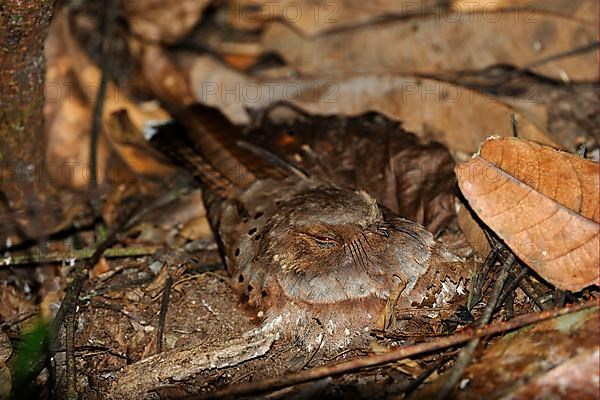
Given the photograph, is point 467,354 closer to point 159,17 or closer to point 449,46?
point 449,46

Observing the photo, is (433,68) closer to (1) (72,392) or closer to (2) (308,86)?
(2) (308,86)

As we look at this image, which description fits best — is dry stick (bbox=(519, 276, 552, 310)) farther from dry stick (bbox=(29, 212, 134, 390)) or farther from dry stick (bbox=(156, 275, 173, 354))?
dry stick (bbox=(29, 212, 134, 390))

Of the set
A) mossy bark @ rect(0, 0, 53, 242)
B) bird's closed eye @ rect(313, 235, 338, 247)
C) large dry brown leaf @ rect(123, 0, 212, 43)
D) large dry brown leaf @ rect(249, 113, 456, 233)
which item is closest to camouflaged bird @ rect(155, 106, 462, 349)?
bird's closed eye @ rect(313, 235, 338, 247)

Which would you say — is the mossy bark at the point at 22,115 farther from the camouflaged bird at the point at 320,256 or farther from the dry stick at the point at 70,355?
the camouflaged bird at the point at 320,256

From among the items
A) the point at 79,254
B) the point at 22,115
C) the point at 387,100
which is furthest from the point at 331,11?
the point at 79,254

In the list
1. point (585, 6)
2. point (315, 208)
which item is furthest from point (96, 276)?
point (585, 6)

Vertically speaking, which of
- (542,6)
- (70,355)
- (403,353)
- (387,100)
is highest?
(542,6)
